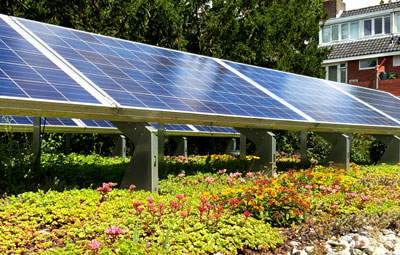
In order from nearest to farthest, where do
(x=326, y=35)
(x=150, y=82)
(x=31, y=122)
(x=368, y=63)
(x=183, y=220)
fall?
1. (x=183, y=220)
2. (x=150, y=82)
3. (x=31, y=122)
4. (x=368, y=63)
5. (x=326, y=35)

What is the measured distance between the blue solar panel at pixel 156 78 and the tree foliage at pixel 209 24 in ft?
21.5

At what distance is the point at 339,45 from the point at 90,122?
36.1 metres

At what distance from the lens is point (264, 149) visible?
1249cm

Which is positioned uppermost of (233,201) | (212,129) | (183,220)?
(212,129)

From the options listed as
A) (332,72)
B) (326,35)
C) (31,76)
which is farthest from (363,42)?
(31,76)

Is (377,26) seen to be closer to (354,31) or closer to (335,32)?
(354,31)

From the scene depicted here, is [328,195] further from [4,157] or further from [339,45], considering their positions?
[339,45]

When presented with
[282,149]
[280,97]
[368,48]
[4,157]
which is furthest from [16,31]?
[368,48]

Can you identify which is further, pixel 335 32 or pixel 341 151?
pixel 335 32

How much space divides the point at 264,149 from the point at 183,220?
6.65m

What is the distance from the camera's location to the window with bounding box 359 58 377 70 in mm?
43266

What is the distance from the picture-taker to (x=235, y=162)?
47.5 ft

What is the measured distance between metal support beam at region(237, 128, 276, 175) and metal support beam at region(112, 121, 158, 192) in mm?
4290

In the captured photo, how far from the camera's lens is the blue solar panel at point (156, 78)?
941 cm
